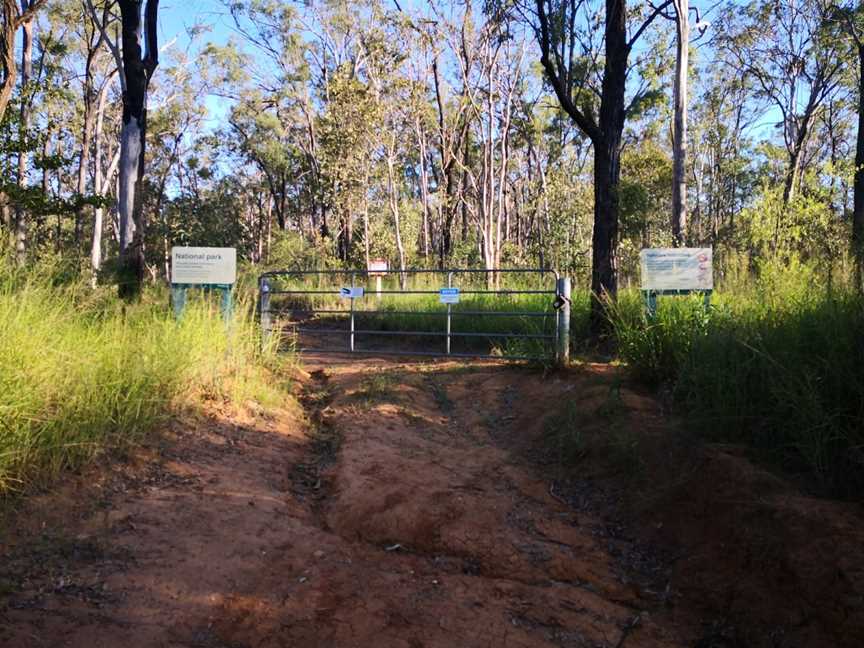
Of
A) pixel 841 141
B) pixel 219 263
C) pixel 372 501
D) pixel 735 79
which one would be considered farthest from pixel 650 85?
pixel 372 501

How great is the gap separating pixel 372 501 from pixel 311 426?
227 centimetres

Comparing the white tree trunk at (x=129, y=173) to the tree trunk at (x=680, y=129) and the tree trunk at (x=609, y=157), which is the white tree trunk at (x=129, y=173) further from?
the tree trunk at (x=680, y=129)

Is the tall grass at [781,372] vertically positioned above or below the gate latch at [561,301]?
below

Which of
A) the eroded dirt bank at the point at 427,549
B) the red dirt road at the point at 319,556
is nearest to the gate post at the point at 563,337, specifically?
the eroded dirt bank at the point at 427,549

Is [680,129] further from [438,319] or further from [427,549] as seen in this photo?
[427,549]

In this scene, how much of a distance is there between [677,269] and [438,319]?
5.65 metres

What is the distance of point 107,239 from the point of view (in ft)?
158

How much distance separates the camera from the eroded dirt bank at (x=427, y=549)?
9.26 ft

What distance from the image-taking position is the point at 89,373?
4508 millimetres

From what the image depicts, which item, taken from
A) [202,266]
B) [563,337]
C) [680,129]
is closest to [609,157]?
[563,337]

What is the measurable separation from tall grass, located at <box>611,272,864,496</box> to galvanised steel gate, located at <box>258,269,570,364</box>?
2415 millimetres

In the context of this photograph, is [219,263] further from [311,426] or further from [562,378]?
[562,378]

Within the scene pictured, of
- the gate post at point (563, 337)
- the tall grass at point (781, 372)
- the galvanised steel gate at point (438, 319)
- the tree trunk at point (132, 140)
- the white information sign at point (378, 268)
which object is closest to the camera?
the tall grass at point (781, 372)

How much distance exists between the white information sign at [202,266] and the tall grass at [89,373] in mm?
1115
